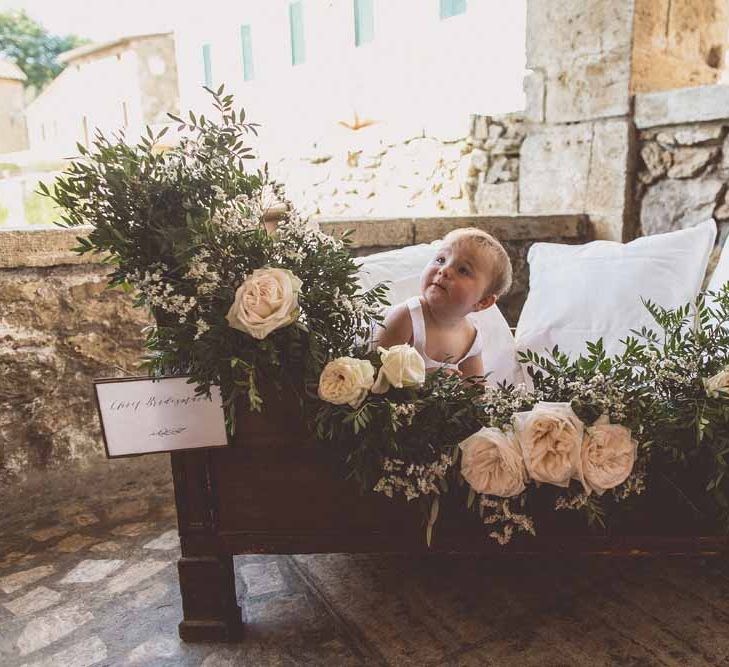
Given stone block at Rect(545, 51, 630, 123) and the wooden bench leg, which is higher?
stone block at Rect(545, 51, 630, 123)

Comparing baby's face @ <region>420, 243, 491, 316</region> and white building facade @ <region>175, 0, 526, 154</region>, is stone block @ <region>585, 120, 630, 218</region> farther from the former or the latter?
baby's face @ <region>420, 243, 491, 316</region>

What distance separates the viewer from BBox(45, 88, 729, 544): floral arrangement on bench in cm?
116

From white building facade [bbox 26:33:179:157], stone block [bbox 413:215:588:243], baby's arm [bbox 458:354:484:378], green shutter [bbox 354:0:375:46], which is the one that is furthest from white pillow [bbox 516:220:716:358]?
white building facade [bbox 26:33:179:157]

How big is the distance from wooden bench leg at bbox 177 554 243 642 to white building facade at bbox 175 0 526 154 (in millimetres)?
2841

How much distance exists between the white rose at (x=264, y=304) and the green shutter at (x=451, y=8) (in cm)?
780

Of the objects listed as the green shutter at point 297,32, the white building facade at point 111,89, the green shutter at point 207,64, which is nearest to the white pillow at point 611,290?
the green shutter at point 297,32

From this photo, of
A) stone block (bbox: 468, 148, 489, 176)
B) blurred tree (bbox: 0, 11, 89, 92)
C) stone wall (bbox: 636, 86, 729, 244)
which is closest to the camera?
stone wall (bbox: 636, 86, 729, 244)

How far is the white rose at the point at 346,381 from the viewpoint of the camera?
1.14 metres

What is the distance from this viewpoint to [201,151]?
1.23 meters

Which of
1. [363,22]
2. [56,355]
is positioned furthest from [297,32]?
[56,355]

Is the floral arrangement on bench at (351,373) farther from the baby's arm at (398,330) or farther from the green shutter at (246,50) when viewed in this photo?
the green shutter at (246,50)

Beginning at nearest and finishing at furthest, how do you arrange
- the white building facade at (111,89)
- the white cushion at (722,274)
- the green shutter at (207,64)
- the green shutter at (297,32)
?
1. the white cushion at (722,274)
2. the green shutter at (297,32)
3. the green shutter at (207,64)
4. the white building facade at (111,89)

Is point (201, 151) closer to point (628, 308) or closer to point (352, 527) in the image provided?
point (352, 527)

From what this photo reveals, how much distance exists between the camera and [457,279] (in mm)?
1721
